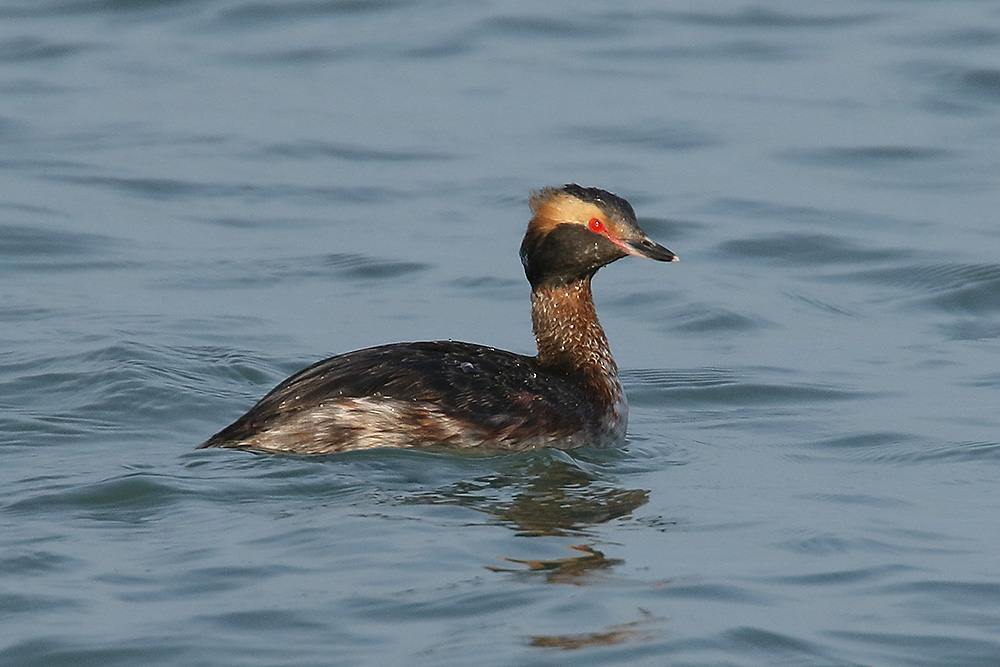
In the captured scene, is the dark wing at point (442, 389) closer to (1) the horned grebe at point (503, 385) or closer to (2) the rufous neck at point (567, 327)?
(1) the horned grebe at point (503, 385)

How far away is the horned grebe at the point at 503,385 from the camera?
839cm

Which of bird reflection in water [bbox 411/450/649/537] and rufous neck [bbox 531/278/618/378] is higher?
rufous neck [bbox 531/278/618/378]

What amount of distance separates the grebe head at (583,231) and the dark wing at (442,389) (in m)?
0.66

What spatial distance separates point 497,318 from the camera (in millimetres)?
12023

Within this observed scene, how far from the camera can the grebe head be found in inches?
364

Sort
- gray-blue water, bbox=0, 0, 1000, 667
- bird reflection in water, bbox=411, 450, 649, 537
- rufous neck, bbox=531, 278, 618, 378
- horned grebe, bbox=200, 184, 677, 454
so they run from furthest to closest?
rufous neck, bbox=531, 278, 618, 378, horned grebe, bbox=200, 184, 677, 454, bird reflection in water, bbox=411, 450, 649, 537, gray-blue water, bbox=0, 0, 1000, 667

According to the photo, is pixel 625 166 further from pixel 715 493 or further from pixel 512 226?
pixel 715 493

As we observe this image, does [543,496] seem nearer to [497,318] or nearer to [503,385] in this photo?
[503,385]

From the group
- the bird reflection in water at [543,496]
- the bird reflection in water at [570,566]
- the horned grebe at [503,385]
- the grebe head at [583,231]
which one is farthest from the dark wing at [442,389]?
the bird reflection in water at [570,566]

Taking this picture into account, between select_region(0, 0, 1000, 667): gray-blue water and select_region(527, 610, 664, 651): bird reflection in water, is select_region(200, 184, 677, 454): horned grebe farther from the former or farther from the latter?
select_region(527, 610, 664, 651): bird reflection in water

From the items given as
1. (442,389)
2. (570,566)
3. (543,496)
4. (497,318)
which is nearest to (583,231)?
(442,389)

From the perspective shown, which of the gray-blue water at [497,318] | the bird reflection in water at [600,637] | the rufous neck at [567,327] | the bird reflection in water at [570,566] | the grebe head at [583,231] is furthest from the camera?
the rufous neck at [567,327]

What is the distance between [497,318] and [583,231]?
278 centimetres

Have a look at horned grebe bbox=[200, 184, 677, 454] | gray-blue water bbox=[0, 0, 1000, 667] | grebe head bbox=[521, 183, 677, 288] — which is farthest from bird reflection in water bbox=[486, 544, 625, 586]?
grebe head bbox=[521, 183, 677, 288]
